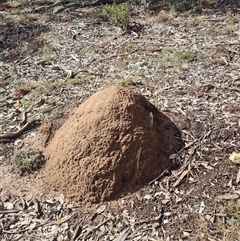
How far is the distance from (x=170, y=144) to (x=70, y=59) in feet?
9.87

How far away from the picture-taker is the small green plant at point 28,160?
4.29m

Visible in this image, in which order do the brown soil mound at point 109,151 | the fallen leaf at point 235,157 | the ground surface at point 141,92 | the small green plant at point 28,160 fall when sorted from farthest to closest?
the small green plant at point 28,160 → the fallen leaf at point 235,157 → the brown soil mound at point 109,151 → the ground surface at point 141,92

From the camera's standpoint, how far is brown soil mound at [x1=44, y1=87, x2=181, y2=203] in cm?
388

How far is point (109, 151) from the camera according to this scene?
3924 millimetres

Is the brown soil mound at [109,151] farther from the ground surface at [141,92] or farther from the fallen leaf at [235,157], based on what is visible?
the fallen leaf at [235,157]

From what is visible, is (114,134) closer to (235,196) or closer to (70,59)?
(235,196)

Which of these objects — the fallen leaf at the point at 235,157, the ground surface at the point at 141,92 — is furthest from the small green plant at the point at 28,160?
the fallen leaf at the point at 235,157

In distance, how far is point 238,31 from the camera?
6.83 m

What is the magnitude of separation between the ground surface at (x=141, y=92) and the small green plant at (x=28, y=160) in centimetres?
9

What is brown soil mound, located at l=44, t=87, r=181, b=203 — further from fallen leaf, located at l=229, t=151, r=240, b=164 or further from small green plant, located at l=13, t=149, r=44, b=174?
fallen leaf, located at l=229, t=151, r=240, b=164

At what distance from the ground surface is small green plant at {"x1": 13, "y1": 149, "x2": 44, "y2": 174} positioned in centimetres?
9

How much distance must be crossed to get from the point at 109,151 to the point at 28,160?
96 centimetres

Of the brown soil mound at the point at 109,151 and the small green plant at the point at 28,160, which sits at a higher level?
the brown soil mound at the point at 109,151

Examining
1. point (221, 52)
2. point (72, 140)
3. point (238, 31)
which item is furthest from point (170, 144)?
point (238, 31)
